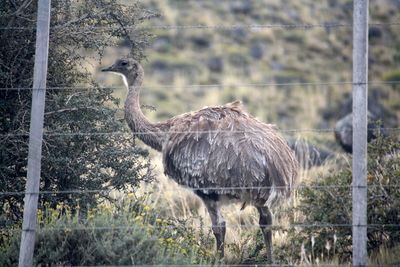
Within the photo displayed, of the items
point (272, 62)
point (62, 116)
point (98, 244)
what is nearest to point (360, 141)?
point (98, 244)

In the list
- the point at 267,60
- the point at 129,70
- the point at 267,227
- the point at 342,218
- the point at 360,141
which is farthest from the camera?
the point at 267,60

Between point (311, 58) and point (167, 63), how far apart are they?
17.0ft

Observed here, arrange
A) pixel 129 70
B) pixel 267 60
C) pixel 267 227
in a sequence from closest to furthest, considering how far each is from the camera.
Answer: pixel 267 227, pixel 129 70, pixel 267 60

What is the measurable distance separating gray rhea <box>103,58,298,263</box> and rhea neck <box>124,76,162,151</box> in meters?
0.09

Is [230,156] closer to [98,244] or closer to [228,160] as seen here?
[228,160]

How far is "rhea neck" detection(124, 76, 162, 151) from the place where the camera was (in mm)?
9883

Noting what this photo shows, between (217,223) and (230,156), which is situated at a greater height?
(230,156)

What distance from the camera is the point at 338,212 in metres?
8.53

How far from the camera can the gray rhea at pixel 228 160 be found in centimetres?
884

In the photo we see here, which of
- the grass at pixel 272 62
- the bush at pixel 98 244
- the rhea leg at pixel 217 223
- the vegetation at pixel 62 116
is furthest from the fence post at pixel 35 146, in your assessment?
the grass at pixel 272 62

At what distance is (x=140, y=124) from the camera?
392 inches

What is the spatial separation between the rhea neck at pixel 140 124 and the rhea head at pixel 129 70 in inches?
10.2

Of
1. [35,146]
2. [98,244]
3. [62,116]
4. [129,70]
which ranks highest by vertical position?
[129,70]

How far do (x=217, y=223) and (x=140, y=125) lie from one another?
148 cm
